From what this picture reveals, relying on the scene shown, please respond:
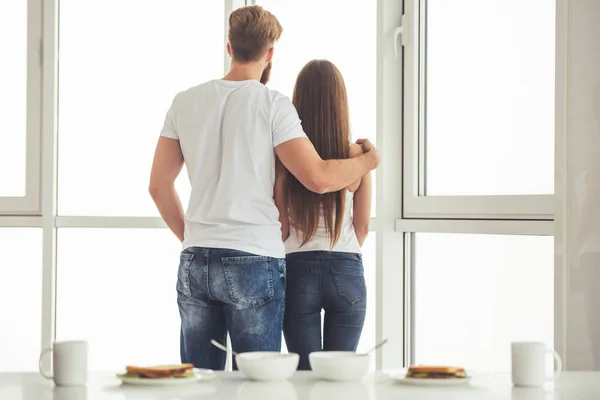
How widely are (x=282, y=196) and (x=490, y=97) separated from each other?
0.88 metres

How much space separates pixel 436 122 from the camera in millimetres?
3000

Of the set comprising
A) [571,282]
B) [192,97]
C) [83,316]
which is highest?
[192,97]

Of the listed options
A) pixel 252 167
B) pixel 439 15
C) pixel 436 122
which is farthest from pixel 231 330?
pixel 439 15

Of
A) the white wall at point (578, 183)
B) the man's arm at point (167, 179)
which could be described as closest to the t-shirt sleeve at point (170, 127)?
the man's arm at point (167, 179)

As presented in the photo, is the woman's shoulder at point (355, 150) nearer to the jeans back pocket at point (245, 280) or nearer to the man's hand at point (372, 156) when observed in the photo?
the man's hand at point (372, 156)

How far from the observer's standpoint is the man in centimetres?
212

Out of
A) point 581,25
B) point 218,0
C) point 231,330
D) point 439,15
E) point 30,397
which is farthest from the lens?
point 218,0

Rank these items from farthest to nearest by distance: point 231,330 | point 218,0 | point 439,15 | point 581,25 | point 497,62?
point 218,0
point 439,15
point 497,62
point 581,25
point 231,330

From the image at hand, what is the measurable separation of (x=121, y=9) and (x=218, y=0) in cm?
39

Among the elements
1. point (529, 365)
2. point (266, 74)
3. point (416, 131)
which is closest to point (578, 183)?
point (416, 131)

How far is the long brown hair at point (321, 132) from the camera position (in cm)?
238

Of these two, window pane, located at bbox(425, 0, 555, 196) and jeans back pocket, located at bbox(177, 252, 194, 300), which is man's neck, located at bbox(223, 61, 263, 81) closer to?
jeans back pocket, located at bbox(177, 252, 194, 300)

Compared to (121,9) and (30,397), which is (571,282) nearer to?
(30,397)

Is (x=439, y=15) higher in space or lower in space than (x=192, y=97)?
higher
